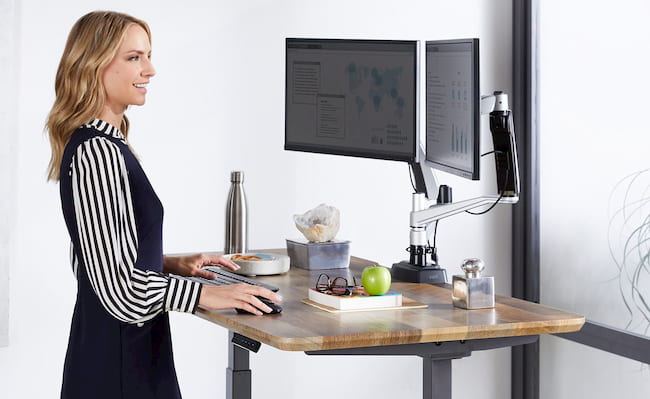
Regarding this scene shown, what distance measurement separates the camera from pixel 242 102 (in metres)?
3.53

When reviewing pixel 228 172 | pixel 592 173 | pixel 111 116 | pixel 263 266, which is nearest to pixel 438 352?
pixel 263 266

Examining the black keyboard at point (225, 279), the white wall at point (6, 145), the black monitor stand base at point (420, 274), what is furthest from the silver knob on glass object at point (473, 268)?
the white wall at point (6, 145)

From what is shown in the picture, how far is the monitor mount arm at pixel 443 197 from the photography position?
2242 mm

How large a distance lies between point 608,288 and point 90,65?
7.34ft

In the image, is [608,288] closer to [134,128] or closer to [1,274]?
[134,128]

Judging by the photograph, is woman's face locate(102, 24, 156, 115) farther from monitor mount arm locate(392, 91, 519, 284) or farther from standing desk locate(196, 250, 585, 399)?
monitor mount arm locate(392, 91, 519, 284)

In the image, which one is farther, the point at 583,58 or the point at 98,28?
the point at 583,58

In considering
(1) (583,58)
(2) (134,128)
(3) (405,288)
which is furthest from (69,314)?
(1) (583,58)

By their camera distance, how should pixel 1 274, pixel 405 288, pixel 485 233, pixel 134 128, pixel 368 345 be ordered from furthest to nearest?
pixel 485 233
pixel 134 128
pixel 1 274
pixel 405 288
pixel 368 345

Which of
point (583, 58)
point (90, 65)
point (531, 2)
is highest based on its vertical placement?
point (531, 2)

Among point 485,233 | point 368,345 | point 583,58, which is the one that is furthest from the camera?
point 485,233

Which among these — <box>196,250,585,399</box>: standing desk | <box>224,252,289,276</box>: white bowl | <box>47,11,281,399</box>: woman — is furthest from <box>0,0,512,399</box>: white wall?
<box>196,250,585,399</box>: standing desk

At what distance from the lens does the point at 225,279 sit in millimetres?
2381

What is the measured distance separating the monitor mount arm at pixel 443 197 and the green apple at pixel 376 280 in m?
0.30
